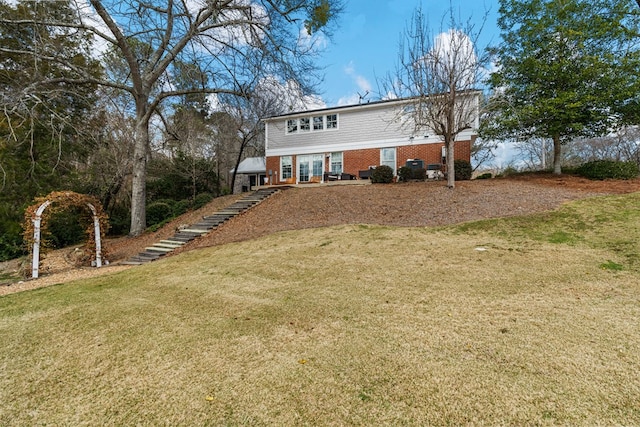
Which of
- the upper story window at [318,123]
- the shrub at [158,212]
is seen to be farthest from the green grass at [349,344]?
the upper story window at [318,123]

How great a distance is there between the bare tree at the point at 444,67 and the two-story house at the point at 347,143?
362cm

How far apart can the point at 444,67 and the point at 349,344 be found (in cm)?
1173

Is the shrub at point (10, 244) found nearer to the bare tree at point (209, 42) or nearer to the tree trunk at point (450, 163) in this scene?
the bare tree at point (209, 42)

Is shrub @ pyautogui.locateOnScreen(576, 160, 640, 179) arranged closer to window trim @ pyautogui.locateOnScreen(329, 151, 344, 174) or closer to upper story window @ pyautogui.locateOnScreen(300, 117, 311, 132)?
window trim @ pyautogui.locateOnScreen(329, 151, 344, 174)

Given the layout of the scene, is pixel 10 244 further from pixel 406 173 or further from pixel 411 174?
pixel 411 174

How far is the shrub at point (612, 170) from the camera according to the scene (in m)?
12.1

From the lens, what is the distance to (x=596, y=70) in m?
12.4

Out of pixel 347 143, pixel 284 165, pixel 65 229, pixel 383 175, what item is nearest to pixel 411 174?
pixel 383 175

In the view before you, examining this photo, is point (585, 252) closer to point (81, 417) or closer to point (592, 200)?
point (592, 200)

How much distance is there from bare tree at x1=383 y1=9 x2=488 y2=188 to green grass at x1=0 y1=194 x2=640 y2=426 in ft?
22.9

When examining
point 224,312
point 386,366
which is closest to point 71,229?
point 224,312

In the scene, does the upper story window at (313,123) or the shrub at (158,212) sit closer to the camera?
the shrub at (158,212)

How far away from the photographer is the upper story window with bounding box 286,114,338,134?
19.0m

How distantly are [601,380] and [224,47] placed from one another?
15014 millimetres
